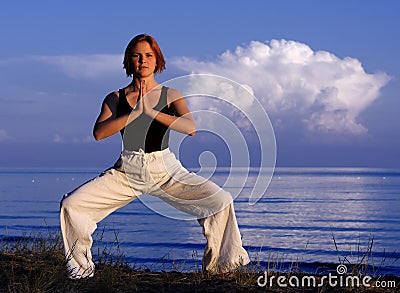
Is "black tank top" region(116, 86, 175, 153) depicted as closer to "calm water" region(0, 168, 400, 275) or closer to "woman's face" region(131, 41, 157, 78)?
"woman's face" region(131, 41, 157, 78)

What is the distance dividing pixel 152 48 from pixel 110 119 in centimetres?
75

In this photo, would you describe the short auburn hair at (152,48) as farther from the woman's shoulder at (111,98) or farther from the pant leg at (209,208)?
the pant leg at (209,208)

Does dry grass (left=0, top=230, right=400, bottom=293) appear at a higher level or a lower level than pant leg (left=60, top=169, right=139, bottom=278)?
lower

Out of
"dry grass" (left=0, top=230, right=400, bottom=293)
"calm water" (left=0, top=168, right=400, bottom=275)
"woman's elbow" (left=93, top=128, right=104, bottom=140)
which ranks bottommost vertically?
"dry grass" (left=0, top=230, right=400, bottom=293)

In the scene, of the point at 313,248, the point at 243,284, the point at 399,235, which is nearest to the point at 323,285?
the point at 243,284

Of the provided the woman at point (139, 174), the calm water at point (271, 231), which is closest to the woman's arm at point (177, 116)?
the woman at point (139, 174)

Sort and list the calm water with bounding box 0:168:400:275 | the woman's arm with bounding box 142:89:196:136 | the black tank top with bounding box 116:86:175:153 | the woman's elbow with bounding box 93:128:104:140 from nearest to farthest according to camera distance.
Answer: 1. the woman's arm with bounding box 142:89:196:136
2. the woman's elbow with bounding box 93:128:104:140
3. the black tank top with bounding box 116:86:175:153
4. the calm water with bounding box 0:168:400:275

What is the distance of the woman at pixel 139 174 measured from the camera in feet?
18.9

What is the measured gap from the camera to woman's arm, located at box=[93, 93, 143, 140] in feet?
18.2

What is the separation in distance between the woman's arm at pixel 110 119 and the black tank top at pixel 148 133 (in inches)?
2.3

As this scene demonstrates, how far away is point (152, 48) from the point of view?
5.91m

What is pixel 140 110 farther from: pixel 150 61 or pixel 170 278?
pixel 170 278

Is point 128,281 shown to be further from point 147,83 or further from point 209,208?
point 147,83

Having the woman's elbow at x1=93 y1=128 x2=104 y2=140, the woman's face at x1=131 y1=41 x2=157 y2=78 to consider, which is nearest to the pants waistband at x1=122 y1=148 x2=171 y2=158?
the woman's elbow at x1=93 y1=128 x2=104 y2=140
